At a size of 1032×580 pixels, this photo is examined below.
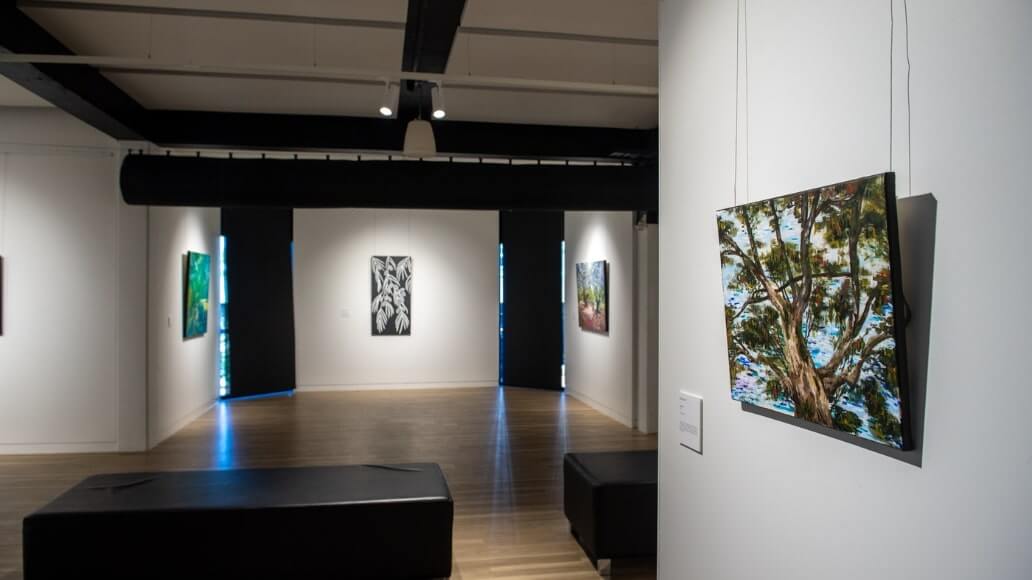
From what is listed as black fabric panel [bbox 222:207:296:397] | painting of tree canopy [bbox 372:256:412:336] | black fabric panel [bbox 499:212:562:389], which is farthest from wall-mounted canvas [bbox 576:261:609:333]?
black fabric panel [bbox 222:207:296:397]

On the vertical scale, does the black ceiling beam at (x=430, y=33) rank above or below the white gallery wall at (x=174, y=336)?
above

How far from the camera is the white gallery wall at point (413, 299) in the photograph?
12.6 meters

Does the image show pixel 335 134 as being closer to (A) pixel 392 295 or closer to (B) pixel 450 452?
(B) pixel 450 452

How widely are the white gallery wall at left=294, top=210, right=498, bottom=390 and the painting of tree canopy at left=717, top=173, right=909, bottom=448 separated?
36.9ft

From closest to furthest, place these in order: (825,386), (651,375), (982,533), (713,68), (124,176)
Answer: (982,533), (825,386), (713,68), (124,176), (651,375)

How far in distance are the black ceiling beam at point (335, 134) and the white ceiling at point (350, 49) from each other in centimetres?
16

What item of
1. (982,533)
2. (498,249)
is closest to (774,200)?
(982,533)

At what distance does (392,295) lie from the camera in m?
12.8

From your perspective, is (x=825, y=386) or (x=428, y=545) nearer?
(x=825, y=386)

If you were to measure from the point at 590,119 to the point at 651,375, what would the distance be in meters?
3.46

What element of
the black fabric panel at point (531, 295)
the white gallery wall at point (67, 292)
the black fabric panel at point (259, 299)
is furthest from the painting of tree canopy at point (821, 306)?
the black fabric panel at point (259, 299)

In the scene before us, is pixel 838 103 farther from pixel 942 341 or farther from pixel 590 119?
pixel 590 119

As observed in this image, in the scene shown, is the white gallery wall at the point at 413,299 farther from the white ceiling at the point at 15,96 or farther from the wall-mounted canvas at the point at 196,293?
the white ceiling at the point at 15,96

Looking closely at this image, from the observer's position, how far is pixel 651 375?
8.96 meters
